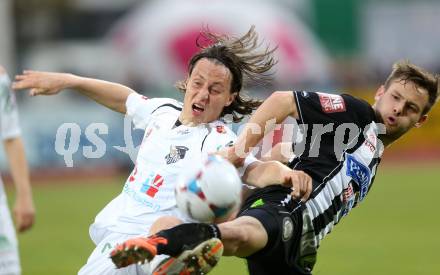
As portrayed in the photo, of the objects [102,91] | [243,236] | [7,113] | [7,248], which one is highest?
[7,113]

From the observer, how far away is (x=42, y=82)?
23.1 ft

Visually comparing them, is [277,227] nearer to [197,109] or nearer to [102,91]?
[197,109]

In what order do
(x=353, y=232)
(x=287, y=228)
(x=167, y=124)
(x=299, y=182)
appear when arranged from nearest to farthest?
1. (x=299, y=182)
2. (x=287, y=228)
3. (x=167, y=124)
4. (x=353, y=232)

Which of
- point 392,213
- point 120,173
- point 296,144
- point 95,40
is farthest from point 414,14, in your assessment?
point 296,144

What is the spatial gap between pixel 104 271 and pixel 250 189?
1.29 metres

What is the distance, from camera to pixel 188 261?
597cm

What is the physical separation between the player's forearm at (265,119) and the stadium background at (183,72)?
3.12 m

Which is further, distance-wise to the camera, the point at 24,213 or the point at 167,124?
the point at 167,124

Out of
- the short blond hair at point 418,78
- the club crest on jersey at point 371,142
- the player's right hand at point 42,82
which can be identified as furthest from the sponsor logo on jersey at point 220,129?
the short blond hair at point 418,78

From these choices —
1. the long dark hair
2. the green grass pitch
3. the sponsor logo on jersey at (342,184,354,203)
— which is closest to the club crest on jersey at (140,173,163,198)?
the long dark hair

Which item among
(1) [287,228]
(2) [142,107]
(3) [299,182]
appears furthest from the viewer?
(2) [142,107]

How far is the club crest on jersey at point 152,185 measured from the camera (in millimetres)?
6730

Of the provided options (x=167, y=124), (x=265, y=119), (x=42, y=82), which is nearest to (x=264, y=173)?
(x=265, y=119)

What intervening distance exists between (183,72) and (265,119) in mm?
24108
